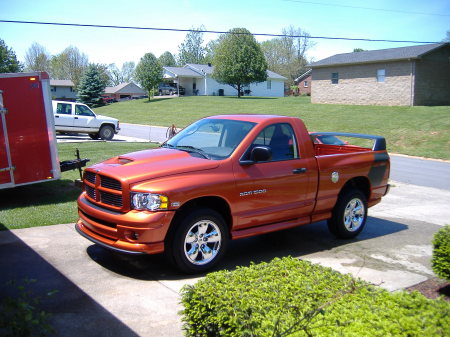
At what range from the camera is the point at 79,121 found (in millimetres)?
23781

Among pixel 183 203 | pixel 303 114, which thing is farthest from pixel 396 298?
pixel 303 114

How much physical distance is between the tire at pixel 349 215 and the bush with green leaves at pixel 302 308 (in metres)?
3.96

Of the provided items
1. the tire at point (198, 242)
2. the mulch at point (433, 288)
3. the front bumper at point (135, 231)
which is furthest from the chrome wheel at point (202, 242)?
the mulch at point (433, 288)

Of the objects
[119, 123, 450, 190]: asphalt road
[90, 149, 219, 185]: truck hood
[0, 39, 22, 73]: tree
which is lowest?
[119, 123, 450, 190]: asphalt road

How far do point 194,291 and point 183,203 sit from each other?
2.24m

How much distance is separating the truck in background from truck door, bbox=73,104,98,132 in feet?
49.9

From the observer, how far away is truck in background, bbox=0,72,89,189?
839cm

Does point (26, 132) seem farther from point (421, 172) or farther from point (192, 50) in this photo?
point (192, 50)

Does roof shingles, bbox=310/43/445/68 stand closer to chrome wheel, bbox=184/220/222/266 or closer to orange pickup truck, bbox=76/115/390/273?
orange pickup truck, bbox=76/115/390/273

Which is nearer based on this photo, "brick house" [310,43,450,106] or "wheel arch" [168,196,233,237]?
"wheel arch" [168,196,233,237]

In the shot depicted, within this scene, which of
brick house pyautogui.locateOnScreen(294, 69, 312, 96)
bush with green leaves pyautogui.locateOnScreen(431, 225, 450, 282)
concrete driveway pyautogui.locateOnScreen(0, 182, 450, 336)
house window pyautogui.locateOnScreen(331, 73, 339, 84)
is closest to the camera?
concrete driveway pyautogui.locateOnScreen(0, 182, 450, 336)

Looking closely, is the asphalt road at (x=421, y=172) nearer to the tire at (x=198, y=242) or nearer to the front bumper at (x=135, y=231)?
the tire at (x=198, y=242)

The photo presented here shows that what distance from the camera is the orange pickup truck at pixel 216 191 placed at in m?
5.06

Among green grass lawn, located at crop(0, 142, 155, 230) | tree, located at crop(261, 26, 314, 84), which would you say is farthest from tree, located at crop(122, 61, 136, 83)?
green grass lawn, located at crop(0, 142, 155, 230)
